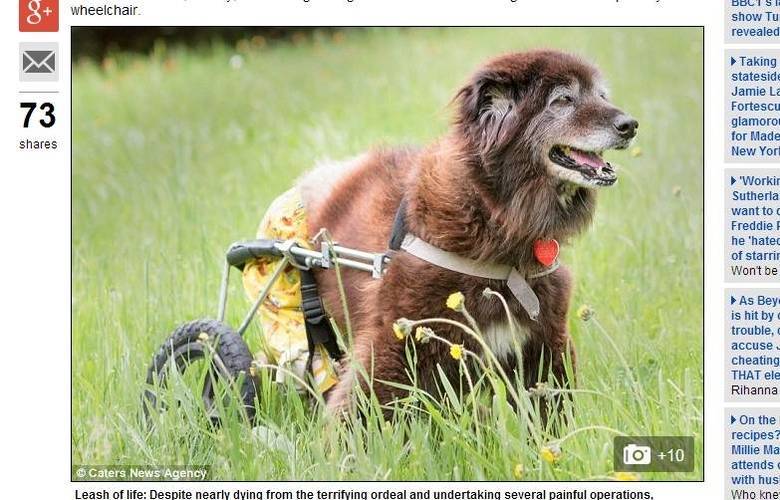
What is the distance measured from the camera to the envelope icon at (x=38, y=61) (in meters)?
3.23

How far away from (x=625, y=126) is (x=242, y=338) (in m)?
1.47

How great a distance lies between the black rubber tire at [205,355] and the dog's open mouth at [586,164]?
1.20 m

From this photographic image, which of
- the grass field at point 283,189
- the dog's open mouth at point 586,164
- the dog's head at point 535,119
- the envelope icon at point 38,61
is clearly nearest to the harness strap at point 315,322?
the grass field at point 283,189

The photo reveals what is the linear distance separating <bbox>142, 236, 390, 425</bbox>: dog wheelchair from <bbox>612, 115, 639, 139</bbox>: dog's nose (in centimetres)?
81

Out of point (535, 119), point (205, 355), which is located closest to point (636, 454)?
point (535, 119)

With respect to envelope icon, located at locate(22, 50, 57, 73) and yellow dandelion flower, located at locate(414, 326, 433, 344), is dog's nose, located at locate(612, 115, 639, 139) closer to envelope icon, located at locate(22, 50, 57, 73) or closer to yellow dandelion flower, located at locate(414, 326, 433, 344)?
yellow dandelion flower, located at locate(414, 326, 433, 344)

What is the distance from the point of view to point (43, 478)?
10.4 ft

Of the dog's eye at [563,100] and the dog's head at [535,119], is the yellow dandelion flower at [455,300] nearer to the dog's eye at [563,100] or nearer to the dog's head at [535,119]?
the dog's head at [535,119]

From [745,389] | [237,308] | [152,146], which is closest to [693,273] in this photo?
[745,389]

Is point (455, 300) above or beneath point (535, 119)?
beneath

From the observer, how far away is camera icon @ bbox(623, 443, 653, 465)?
3.03 m

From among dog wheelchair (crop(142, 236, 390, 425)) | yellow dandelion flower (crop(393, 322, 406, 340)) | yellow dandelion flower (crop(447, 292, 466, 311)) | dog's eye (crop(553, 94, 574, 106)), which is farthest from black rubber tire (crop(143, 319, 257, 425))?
dog's eye (crop(553, 94, 574, 106))

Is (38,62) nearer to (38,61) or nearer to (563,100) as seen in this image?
(38,61)

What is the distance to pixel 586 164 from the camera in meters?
3.24
